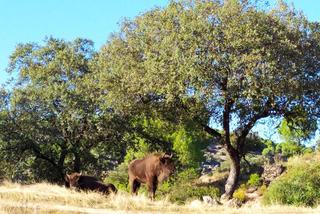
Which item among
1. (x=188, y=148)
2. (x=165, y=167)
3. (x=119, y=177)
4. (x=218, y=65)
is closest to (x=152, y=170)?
(x=165, y=167)

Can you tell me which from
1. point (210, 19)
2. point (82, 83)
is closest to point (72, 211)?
point (210, 19)

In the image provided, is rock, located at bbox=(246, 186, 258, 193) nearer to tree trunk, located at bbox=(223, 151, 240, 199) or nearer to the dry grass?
tree trunk, located at bbox=(223, 151, 240, 199)

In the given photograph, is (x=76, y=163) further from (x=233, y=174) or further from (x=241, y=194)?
(x=233, y=174)

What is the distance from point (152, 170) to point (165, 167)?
83cm

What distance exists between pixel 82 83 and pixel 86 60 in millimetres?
5808

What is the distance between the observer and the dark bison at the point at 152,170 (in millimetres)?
23423

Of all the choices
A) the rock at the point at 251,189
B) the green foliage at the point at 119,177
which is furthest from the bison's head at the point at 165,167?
the green foliage at the point at 119,177

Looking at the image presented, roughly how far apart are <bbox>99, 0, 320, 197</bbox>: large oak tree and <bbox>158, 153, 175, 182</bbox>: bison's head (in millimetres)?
4202

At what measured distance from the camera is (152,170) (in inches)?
942

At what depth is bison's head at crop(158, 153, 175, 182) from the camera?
2331 centimetres

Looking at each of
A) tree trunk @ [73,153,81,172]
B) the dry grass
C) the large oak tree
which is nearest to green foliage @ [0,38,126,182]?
tree trunk @ [73,153,81,172]

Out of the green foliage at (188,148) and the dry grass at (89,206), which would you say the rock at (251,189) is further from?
the dry grass at (89,206)

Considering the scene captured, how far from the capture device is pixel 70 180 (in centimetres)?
2438

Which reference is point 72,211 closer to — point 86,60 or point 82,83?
point 82,83
